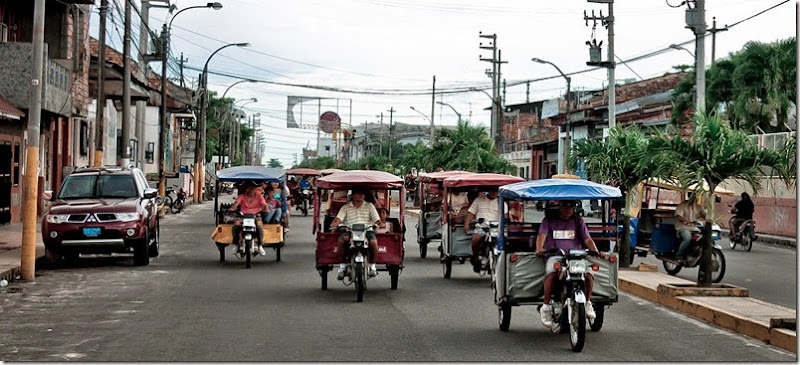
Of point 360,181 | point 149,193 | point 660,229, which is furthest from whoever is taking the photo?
point 149,193

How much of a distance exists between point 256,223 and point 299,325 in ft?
27.6

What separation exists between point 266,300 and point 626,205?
28.4 feet

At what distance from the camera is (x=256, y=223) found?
21.4 metres

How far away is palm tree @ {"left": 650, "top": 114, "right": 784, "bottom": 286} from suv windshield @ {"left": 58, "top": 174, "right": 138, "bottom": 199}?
10912mm

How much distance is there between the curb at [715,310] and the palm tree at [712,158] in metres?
0.74

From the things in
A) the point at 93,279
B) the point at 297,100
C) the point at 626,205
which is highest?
the point at 297,100

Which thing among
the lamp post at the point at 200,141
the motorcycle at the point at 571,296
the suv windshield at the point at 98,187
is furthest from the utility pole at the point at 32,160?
the lamp post at the point at 200,141

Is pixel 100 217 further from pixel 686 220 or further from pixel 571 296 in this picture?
pixel 571 296

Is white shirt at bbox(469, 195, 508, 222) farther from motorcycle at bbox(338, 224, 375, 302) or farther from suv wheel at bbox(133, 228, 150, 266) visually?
suv wheel at bbox(133, 228, 150, 266)

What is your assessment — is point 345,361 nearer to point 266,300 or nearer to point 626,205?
point 266,300

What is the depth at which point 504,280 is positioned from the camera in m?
12.7

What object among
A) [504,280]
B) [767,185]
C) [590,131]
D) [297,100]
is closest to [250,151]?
[297,100]

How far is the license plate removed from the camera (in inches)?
822

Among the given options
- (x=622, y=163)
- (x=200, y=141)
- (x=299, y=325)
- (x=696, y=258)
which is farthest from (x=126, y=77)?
(x=200, y=141)
